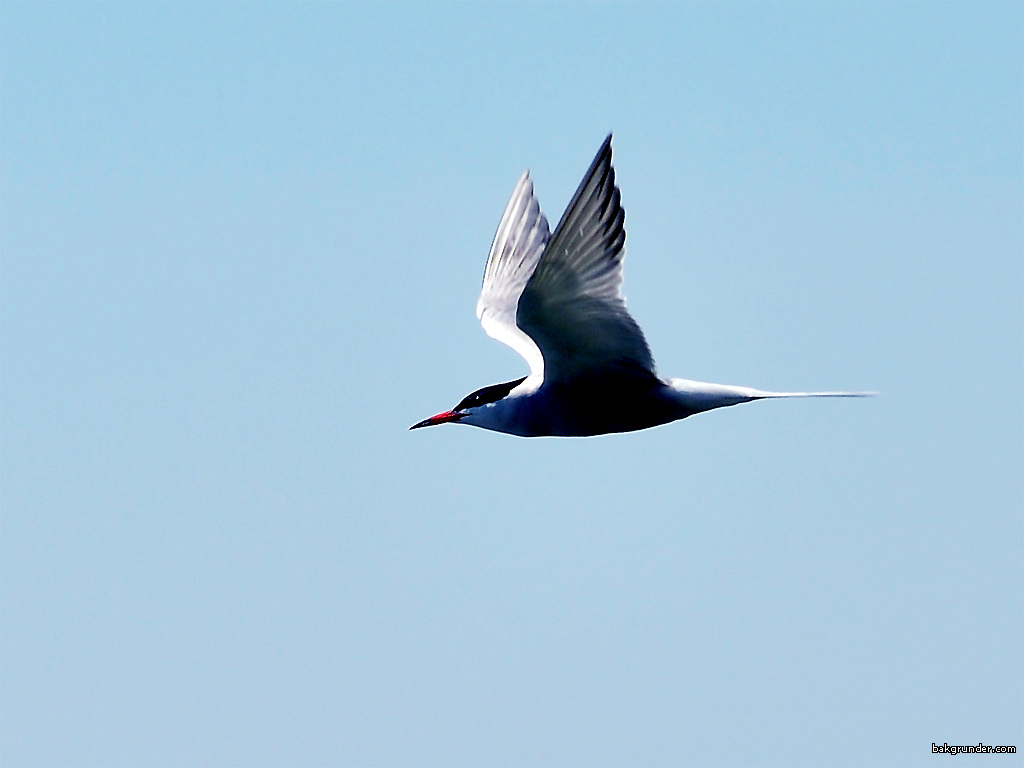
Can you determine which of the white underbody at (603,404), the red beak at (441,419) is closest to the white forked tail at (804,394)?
the white underbody at (603,404)

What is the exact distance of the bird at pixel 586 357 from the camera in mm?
8289

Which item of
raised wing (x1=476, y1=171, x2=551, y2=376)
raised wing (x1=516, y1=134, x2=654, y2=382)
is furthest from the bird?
raised wing (x1=476, y1=171, x2=551, y2=376)

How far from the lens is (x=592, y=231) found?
27.3 feet

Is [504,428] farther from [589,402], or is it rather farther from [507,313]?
[507,313]

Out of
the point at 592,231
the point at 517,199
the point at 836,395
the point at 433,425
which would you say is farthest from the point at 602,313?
the point at 517,199

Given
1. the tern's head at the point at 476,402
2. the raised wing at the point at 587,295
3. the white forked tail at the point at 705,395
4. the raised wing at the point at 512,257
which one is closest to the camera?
the raised wing at the point at 587,295

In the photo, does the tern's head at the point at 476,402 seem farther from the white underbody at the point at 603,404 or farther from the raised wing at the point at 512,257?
the raised wing at the point at 512,257

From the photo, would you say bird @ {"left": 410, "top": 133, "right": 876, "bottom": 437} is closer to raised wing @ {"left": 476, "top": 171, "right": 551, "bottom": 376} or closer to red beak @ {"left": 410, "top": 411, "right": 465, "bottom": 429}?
red beak @ {"left": 410, "top": 411, "right": 465, "bottom": 429}

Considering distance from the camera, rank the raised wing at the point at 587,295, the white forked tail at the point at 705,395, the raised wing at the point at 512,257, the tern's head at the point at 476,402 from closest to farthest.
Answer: the raised wing at the point at 587,295 → the white forked tail at the point at 705,395 → the tern's head at the point at 476,402 → the raised wing at the point at 512,257

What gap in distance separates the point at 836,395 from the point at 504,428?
2.53 m

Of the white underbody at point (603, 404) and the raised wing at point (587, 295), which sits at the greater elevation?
the raised wing at point (587, 295)

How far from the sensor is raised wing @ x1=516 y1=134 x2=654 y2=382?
8.21m

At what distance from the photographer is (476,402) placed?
10.2 meters

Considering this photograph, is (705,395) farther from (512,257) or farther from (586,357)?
(512,257)
